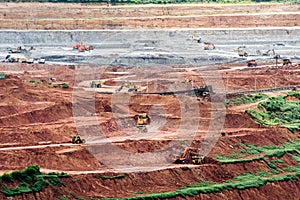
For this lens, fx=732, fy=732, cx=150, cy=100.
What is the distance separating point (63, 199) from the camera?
31.2 meters

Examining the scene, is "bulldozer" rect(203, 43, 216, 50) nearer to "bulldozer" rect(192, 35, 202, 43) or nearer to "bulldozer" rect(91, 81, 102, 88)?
"bulldozer" rect(192, 35, 202, 43)

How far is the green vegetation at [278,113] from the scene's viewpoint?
174ft

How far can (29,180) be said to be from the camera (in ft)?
103

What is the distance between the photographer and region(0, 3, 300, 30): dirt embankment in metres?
109

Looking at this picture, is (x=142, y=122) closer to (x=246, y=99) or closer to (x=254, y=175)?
(x=254, y=175)

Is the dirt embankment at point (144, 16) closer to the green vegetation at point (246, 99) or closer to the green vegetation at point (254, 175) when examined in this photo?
the green vegetation at point (246, 99)

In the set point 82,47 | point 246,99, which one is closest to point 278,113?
point 246,99

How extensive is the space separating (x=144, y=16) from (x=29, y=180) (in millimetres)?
89151

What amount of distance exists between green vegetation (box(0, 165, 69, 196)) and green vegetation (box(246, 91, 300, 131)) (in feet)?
75.1

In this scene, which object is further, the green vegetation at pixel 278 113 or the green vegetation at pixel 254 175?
the green vegetation at pixel 278 113

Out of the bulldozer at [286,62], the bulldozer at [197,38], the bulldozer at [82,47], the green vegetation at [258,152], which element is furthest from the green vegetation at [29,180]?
the bulldozer at [197,38]

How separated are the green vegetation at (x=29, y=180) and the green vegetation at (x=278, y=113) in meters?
22.9

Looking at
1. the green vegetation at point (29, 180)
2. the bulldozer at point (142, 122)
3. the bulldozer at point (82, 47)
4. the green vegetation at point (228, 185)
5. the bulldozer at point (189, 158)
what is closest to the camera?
the green vegetation at point (29, 180)

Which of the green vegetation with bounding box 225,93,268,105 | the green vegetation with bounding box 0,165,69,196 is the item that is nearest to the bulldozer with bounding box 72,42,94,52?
the green vegetation with bounding box 225,93,268,105
